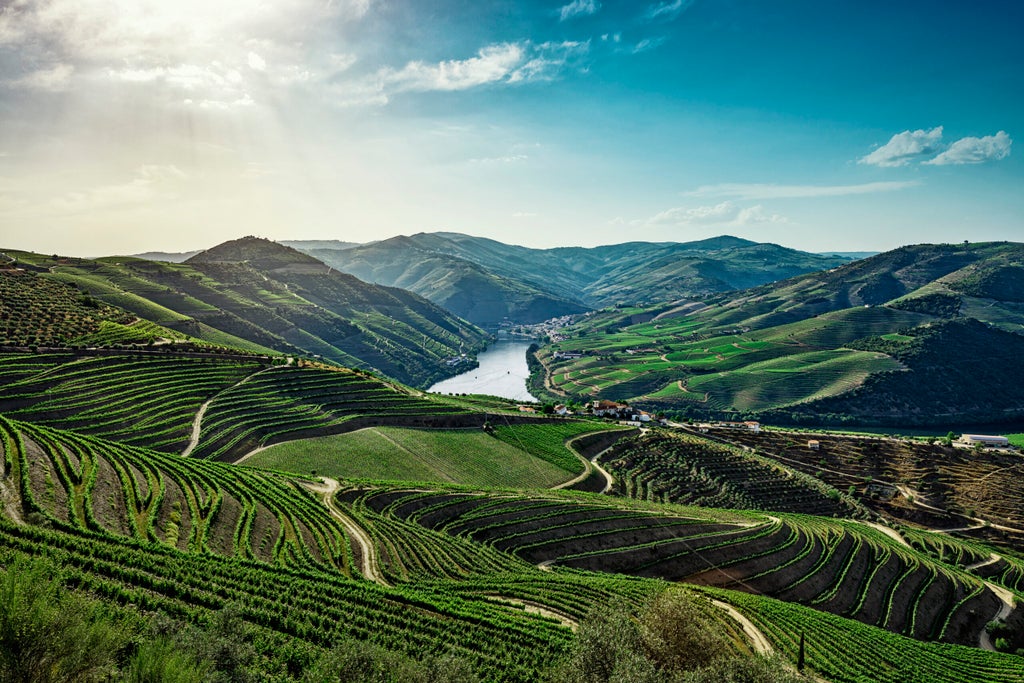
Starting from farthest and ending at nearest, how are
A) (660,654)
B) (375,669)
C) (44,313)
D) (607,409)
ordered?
1. (607,409)
2. (44,313)
3. (660,654)
4. (375,669)

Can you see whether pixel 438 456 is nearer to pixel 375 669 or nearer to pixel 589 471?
pixel 589 471

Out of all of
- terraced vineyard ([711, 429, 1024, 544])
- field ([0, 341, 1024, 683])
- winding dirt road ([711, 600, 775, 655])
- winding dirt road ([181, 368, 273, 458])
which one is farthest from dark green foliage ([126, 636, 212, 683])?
terraced vineyard ([711, 429, 1024, 544])

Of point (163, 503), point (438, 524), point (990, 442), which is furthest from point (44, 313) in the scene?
point (990, 442)

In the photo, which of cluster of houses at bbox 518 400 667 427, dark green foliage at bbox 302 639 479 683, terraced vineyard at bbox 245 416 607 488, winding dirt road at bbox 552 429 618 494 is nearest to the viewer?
dark green foliage at bbox 302 639 479 683

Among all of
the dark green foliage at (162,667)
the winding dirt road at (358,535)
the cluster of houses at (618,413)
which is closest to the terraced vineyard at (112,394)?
the winding dirt road at (358,535)

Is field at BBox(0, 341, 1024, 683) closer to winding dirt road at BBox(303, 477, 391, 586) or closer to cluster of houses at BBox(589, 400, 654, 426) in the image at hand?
winding dirt road at BBox(303, 477, 391, 586)

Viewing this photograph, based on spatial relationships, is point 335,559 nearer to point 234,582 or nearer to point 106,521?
point 234,582

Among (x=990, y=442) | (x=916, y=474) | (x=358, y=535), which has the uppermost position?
(x=358, y=535)
